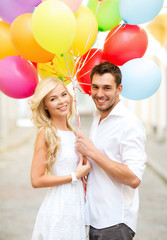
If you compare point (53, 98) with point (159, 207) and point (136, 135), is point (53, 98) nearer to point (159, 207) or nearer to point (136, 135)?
point (136, 135)

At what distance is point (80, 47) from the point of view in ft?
8.62

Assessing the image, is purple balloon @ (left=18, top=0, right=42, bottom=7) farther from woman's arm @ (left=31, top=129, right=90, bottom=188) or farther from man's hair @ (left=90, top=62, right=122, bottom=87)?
woman's arm @ (left=31, top=129, right=90, bottom=188)

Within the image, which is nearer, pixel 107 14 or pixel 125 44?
pixel 125 44

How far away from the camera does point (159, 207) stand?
5918mm

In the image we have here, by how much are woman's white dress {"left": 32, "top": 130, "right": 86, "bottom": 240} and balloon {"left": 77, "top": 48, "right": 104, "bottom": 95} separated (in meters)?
0.53

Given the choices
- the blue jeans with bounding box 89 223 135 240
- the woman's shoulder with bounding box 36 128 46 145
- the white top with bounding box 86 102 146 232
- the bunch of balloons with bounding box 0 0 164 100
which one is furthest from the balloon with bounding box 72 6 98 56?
the blue jeans with bounding box 89 223 135 240

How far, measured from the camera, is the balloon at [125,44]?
265 centimetres

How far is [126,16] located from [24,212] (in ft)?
13.4

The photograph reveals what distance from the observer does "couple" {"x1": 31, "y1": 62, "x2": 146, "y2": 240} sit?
2.36 m

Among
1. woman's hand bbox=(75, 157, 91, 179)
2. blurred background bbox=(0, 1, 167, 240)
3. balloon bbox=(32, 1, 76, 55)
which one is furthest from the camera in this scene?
blurred background bbox=(0, 1, 167, 240)

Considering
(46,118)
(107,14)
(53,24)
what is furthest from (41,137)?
(107,14)

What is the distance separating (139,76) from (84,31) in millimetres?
538

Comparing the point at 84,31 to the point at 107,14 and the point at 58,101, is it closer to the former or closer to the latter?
the point at 107,14

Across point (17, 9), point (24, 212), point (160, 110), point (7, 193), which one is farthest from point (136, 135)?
point (160, 110)
